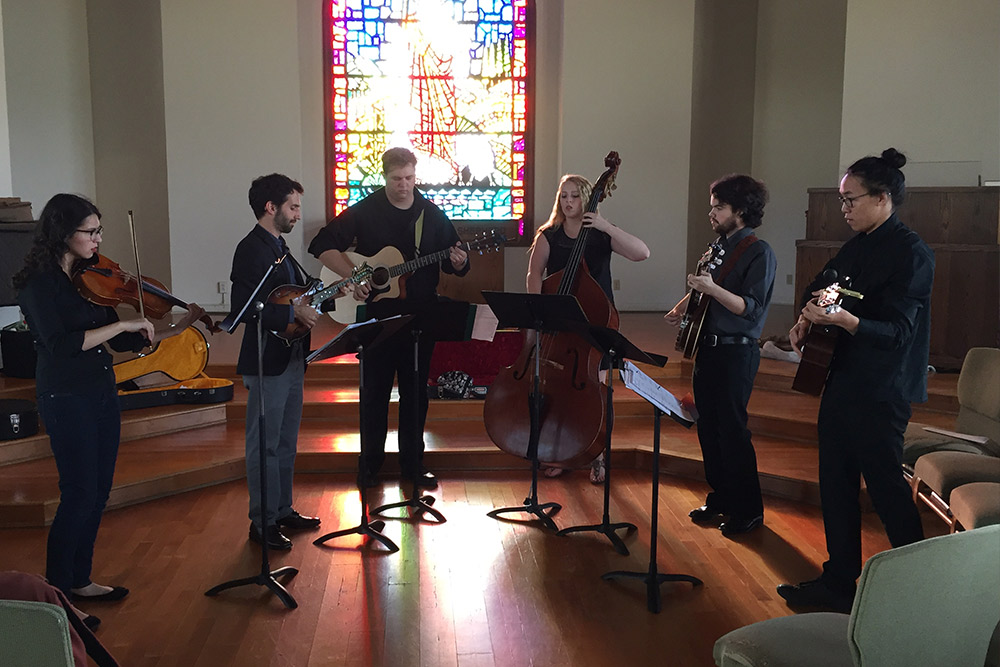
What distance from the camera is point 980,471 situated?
377 cm

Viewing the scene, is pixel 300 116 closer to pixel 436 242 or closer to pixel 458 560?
pixel 436 242

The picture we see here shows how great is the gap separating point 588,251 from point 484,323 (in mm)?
727

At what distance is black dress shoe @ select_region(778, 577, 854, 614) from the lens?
334cm

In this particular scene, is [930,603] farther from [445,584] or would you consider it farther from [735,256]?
[735,256]

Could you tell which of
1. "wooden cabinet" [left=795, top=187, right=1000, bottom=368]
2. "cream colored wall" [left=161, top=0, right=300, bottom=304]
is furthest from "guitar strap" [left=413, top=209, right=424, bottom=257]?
"cream colored wall" [left=161, top=0, right=300, bottom=304]

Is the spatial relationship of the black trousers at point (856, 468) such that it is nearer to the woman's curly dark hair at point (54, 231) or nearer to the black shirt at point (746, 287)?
the black shirt at point (746, 287)

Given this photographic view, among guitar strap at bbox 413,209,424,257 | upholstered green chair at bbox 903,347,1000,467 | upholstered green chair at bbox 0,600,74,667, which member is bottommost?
upholstered green chair at bbox 903,347,1000,467

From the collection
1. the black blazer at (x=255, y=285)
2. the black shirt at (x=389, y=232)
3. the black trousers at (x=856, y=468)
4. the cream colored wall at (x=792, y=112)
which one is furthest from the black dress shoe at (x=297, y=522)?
the cream colored wall at (x=792, y=112)

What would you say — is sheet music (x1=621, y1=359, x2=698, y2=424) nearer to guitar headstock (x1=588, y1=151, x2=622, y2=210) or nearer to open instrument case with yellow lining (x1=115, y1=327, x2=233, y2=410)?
guitar headstock (x1=588, y1=151, x2=622, y2=210)

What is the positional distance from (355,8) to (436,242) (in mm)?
5021

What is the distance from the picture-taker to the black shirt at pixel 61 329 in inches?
121

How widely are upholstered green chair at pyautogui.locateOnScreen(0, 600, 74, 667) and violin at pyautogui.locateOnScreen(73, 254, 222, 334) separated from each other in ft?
5.20

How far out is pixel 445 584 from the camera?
361 cm

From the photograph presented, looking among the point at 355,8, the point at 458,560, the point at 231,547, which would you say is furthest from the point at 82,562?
the point at 355,8
